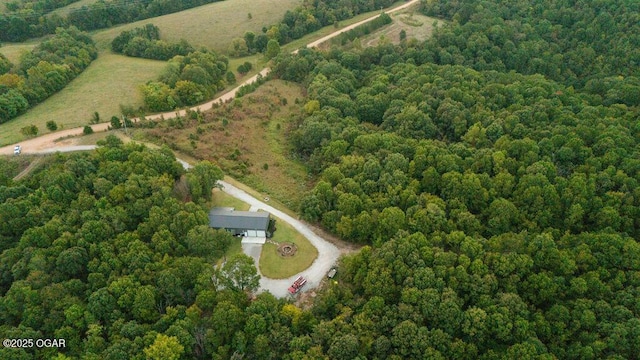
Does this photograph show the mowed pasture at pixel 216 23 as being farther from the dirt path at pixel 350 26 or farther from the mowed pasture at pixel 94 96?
the dirt path at pixel 350 26

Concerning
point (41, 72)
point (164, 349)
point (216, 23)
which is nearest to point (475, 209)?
point (164, 349)

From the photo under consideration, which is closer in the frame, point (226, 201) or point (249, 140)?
point (226, 201)

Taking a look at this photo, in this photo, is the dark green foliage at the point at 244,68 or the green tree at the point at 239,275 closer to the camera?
the green tree at the point at 239,275

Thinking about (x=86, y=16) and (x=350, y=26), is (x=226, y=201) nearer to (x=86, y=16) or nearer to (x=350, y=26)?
(x=350, y=26)

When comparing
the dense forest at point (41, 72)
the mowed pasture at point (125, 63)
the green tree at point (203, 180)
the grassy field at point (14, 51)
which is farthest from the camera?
the grassy field at point (14, 51)

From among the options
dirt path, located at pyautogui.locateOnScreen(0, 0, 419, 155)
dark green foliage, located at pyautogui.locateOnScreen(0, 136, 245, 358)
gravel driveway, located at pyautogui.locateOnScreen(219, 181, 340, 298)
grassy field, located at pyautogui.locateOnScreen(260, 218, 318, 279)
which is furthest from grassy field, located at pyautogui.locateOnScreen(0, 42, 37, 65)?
grassy field, located at pyautogui.locateOnScreen(260, 218, 318, 279)

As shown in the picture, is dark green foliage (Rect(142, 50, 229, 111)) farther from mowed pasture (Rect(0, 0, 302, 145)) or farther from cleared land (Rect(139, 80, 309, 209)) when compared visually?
cleared land (Rect(139, 80, 309, 209))

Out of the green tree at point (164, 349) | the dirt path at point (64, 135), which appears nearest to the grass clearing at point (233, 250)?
the green tree at point (164, 349)
